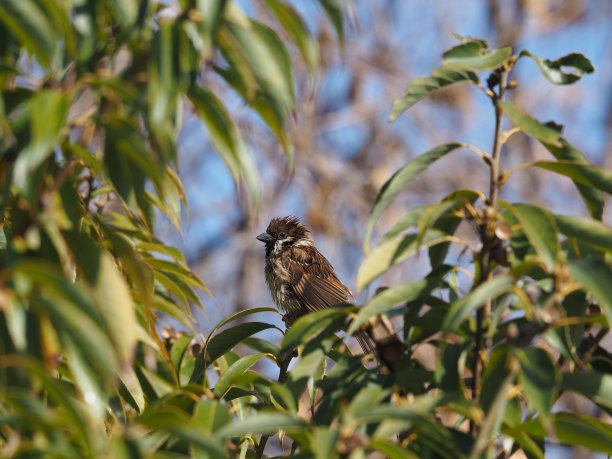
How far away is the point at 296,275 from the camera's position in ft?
19.8

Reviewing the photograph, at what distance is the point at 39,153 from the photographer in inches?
58.7

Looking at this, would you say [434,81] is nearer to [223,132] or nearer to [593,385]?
[223,132]

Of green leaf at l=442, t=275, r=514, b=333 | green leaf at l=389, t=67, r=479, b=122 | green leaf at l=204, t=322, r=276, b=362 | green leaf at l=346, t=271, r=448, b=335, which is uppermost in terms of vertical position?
green leaf at l=389, t=67, r=479, b=122

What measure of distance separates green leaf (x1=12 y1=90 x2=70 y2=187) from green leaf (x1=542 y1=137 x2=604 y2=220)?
1.33 m

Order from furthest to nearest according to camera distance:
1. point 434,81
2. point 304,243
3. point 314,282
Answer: point 304,243 < point 314,282 < point 434,81

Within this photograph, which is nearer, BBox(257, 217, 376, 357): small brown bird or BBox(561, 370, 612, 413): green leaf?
BBox(561, 370, 612, 413): green leaf

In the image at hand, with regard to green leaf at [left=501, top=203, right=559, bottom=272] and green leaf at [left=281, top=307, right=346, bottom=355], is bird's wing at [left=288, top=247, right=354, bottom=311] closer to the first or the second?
green leaf at [left=281, top=307, right=346, bottom=355]

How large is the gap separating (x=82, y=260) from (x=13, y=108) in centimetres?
46

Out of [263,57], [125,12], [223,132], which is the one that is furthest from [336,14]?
[125,12]

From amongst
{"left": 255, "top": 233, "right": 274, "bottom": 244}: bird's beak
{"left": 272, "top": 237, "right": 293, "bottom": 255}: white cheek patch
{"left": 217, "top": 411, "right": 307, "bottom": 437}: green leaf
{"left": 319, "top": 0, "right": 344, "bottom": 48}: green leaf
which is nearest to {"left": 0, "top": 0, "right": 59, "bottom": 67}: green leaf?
{"left": 319, "top": 0, "right": 344, "bottom": 48}: green leaf

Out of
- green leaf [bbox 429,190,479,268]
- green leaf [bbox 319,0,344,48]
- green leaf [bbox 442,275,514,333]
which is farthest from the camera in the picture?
green leaf [bbox 429,190,479,268]

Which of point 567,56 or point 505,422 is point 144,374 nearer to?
point 505,422

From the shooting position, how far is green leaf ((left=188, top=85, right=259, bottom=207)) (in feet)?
5.96

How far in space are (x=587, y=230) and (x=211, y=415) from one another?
1069 mm
